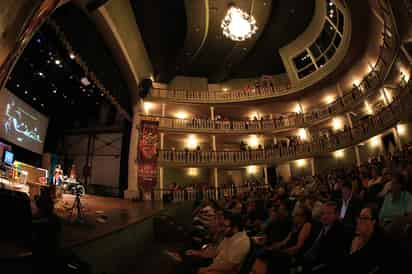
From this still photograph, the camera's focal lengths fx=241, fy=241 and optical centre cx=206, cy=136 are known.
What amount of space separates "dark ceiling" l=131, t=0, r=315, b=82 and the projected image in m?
6.76

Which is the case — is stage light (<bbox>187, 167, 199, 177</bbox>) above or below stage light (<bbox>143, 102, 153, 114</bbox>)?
below

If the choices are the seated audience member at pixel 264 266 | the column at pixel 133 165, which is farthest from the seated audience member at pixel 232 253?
the column at pixel 133 165

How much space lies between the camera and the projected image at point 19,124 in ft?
30.1

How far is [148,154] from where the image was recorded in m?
12.6

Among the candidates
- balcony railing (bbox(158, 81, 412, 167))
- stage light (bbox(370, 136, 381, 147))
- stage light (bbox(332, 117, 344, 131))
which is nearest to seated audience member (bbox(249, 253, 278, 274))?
balcony railing (bbox(158, 81, 412, 167))

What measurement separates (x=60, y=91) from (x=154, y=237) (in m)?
10.4

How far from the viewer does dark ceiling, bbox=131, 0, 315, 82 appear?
1166 centimetres

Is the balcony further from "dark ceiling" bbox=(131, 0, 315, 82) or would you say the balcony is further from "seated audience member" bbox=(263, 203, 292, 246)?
"seated audience member" bbox=(263, 203, 292, 246)

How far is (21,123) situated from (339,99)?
49.7 ft

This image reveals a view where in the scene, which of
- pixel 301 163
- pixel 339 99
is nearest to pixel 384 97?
pixel 339 99

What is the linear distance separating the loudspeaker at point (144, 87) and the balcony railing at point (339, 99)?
44.1 inches

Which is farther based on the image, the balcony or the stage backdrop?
the balcony

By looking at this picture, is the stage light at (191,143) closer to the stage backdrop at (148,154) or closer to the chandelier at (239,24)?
the stage backdrop at (148,154)

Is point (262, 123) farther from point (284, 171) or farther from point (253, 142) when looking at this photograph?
point (284, 171)
